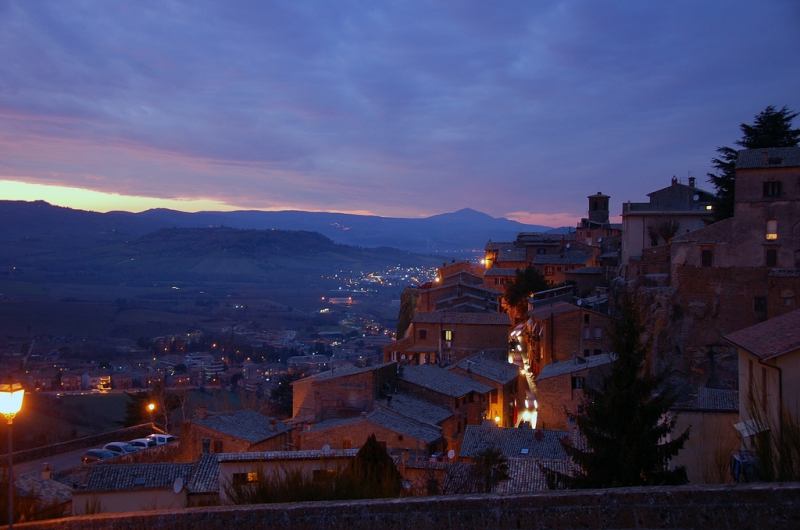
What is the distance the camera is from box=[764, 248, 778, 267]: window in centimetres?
3262

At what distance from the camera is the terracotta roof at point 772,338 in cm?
1355

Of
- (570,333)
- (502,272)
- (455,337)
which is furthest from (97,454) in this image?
(502,272)

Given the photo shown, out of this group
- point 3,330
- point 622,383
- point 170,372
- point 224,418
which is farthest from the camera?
point 3,330

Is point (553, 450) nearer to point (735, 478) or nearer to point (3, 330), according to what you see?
point (735, 478)

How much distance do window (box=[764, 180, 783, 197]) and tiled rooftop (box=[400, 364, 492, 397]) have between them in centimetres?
1552

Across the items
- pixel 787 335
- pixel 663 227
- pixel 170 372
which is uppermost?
pixel 663 227

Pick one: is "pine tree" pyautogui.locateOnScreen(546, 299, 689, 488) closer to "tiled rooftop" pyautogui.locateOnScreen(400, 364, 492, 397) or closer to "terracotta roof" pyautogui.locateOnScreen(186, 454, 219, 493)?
"terracotta roof" pyautogui.locateOnScreen(186, 454, 219, 493)

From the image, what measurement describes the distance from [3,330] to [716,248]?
92.4 m

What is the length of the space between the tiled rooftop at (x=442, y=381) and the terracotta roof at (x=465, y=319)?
26.2ft

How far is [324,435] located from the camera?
26.9 m

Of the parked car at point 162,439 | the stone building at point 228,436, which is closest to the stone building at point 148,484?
the stone building at point 228,436

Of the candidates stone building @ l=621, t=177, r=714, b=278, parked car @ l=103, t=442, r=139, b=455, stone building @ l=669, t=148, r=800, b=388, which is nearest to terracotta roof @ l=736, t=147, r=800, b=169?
stone building @ l=669, t=148, r=800, b=388

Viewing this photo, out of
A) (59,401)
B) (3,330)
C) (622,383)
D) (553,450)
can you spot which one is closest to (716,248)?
(553,450)

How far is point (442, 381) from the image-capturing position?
33.9 metres
